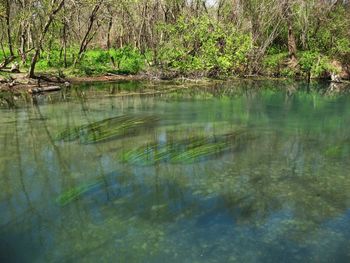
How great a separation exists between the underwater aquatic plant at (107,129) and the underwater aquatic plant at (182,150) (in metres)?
1.20

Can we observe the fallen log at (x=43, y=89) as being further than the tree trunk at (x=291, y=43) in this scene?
No

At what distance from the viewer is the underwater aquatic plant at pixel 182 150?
25.6 feet

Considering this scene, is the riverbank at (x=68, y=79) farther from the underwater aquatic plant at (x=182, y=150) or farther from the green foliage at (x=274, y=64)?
the underwater aquatic plant at (x=182, y=150)

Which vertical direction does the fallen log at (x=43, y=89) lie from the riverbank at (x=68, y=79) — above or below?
below

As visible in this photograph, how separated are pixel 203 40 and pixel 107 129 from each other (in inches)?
519

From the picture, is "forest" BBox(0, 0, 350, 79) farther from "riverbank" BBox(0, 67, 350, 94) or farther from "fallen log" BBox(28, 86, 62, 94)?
"fallen log" BBox(28, 86, 62, 94)

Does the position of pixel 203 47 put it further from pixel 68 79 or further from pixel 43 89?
pixel 43 89

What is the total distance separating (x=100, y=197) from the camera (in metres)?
6.09

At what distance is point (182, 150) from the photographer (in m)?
8.43

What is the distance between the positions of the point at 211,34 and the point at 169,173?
16011mm

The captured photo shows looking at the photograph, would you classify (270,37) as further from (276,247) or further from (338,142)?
(276,247)

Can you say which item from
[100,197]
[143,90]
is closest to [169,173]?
[100,197]

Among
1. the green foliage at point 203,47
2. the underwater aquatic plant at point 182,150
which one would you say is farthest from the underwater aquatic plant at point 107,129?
the green foliage at point 203,47

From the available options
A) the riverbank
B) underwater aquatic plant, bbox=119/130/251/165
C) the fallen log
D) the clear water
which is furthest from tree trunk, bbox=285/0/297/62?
underwater aquatic plant, bbox=119/130/251/165
